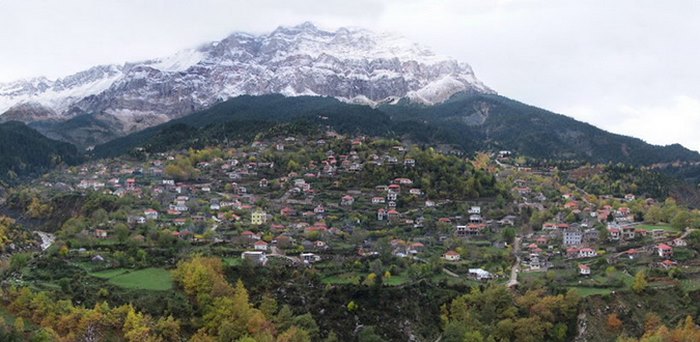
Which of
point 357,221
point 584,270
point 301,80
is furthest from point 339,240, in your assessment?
point 301,80

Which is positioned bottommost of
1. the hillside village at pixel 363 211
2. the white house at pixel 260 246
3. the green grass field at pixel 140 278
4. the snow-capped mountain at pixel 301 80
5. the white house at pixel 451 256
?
the green grass field at pixel 140 278

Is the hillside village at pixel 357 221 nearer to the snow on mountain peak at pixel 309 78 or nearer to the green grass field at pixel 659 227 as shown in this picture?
the green grass field at pixel 659 227

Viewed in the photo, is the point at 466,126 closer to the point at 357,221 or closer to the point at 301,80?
the point at 301,80

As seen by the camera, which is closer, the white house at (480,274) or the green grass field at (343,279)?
the green grass field at (343,279)

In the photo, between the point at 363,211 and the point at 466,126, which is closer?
the point at 363,211

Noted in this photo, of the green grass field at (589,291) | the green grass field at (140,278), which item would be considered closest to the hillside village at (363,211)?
the green grass field at (589,291)

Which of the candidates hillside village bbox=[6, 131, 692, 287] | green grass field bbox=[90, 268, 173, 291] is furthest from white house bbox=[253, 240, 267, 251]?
green grass field bbox=[90, 268, 173, 291]

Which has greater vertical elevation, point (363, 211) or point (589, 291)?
point (363, 211)

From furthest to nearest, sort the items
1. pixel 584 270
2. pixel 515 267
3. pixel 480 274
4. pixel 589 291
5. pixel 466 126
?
pixel 466 126
pixel 515 267
pixel 480 274
pixel 584 270
pixel 589 291

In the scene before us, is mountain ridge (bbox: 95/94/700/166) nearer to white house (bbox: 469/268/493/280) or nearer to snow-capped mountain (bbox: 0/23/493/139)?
snow-capped mountain (bbox: 0/23/493/139)
